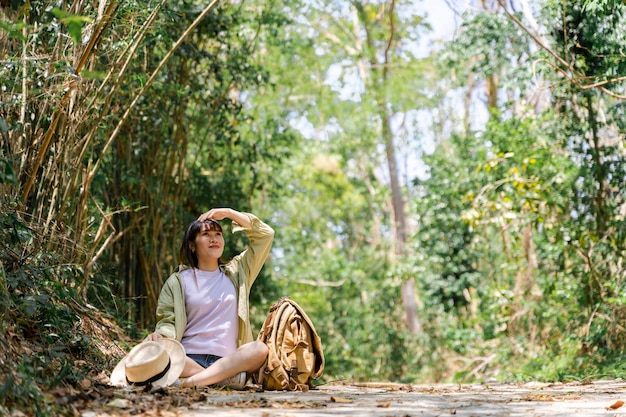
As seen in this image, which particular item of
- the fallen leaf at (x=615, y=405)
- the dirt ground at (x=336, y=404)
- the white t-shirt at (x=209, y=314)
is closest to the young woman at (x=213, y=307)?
the white t-shirt at (x=209, y=314)

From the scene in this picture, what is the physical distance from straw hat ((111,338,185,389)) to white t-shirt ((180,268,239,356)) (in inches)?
18.1

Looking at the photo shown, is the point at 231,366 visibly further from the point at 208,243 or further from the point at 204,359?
the point at 208,243

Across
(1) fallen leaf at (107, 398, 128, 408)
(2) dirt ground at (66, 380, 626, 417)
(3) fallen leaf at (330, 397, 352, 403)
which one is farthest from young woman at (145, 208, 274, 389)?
(1) fallen leaf at (107, 398, 128, 408)

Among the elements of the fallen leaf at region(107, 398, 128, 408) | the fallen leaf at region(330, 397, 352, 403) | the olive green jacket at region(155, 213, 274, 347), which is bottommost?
the fallen leaf at region(330, 397, 352, 403)

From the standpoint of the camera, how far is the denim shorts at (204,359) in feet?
14.2

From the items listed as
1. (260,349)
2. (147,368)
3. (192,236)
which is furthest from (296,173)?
(147,368)

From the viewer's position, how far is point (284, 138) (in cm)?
1048

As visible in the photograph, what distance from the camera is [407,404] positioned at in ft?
11.6

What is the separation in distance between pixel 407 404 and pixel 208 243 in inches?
63.2

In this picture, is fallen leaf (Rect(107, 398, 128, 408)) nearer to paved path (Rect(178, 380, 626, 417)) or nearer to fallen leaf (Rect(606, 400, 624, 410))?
paved path (Rect(178, 380, 626, 417))

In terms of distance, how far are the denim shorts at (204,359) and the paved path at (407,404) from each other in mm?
343

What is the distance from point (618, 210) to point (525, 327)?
3.43 metres

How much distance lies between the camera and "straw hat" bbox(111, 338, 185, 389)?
367 centimetres

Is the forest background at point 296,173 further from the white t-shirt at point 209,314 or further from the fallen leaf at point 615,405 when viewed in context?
the fallen leaf at point 615,405
